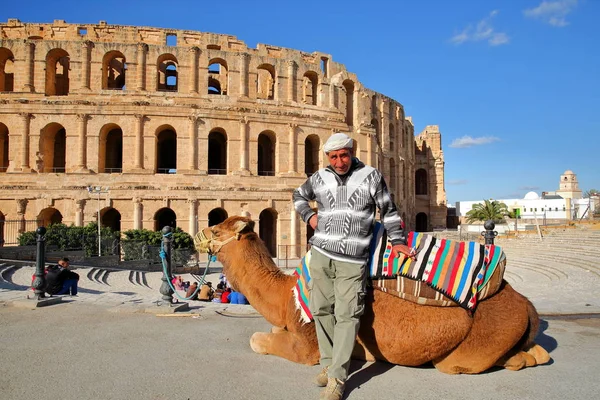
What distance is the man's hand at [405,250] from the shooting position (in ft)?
12.5

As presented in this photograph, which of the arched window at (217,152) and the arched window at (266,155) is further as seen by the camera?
the arched window at (217,152)

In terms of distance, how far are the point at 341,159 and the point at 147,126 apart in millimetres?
26811

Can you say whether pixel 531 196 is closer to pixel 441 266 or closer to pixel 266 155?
pixel 266 155

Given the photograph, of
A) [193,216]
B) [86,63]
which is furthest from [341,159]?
[86,63]

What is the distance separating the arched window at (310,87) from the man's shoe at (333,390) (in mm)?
30085

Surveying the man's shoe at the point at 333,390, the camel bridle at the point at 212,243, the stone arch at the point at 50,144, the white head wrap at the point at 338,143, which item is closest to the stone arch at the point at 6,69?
the stone arch at the point at 50,144

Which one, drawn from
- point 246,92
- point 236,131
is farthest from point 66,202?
point 246,92

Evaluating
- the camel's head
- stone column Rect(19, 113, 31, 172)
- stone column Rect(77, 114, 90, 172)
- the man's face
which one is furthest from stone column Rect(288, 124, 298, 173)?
the man's face

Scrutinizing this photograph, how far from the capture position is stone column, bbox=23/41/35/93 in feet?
90.1

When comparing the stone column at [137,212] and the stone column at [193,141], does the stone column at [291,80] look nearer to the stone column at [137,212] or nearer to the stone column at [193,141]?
the stone column at [193,141]

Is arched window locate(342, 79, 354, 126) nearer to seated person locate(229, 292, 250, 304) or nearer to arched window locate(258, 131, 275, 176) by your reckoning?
arched window locate(258, 131, 275, 176)

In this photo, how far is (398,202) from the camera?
4109 cm

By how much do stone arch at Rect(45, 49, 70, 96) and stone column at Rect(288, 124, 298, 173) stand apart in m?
16.6

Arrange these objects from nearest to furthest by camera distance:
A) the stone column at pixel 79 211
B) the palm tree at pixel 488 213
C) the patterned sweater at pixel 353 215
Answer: the patterned sweater at pixel 353 215 < the stone column at pixel 79 211 < the palm tree at pixel 488 213
